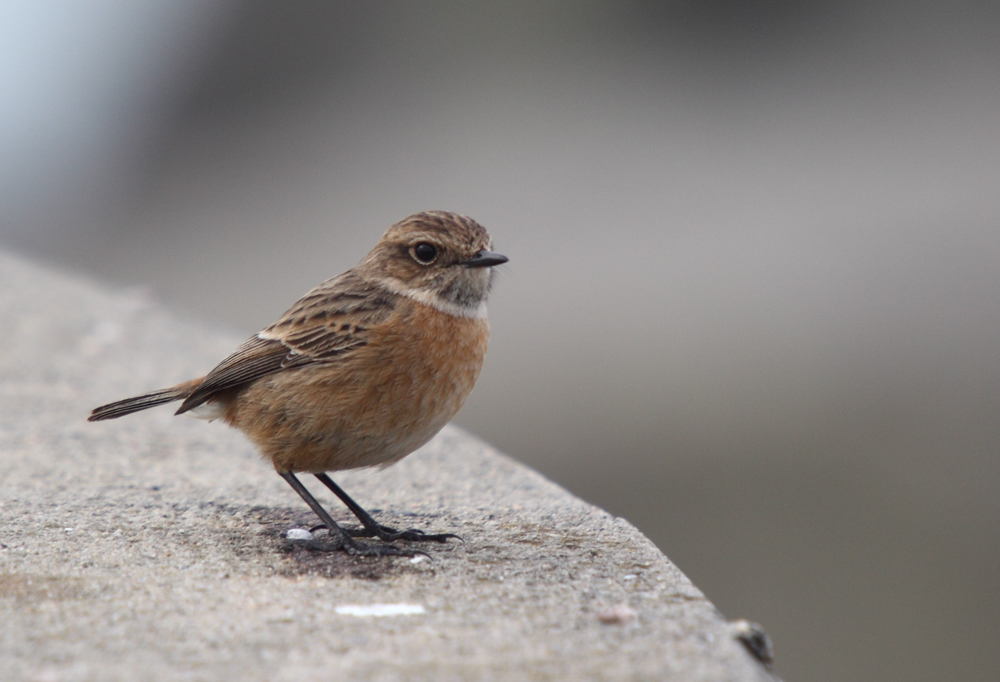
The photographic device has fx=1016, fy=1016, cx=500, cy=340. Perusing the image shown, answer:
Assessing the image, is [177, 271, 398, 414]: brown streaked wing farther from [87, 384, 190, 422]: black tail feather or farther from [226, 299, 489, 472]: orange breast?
[87, 384, 190, 422]: black tail feather

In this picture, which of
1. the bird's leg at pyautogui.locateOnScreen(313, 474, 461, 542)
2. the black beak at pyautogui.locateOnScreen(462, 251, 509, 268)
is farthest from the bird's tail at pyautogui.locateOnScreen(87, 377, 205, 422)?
the black beak at pyautogui.locateOnScreen(462, 251, 509, 268)

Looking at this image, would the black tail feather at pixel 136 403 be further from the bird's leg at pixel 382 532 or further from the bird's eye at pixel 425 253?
the bird's eye at pixel 425 253

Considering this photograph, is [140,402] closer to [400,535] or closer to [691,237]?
[400,535]

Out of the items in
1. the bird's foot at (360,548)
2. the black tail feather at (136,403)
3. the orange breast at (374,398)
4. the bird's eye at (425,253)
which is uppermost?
the bird's eye at (425,253)

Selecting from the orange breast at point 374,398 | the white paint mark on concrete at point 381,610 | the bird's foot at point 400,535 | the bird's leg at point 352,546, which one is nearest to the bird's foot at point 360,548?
the bird's leg at point 352,546

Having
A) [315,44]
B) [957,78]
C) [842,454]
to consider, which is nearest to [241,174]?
[315,44]
